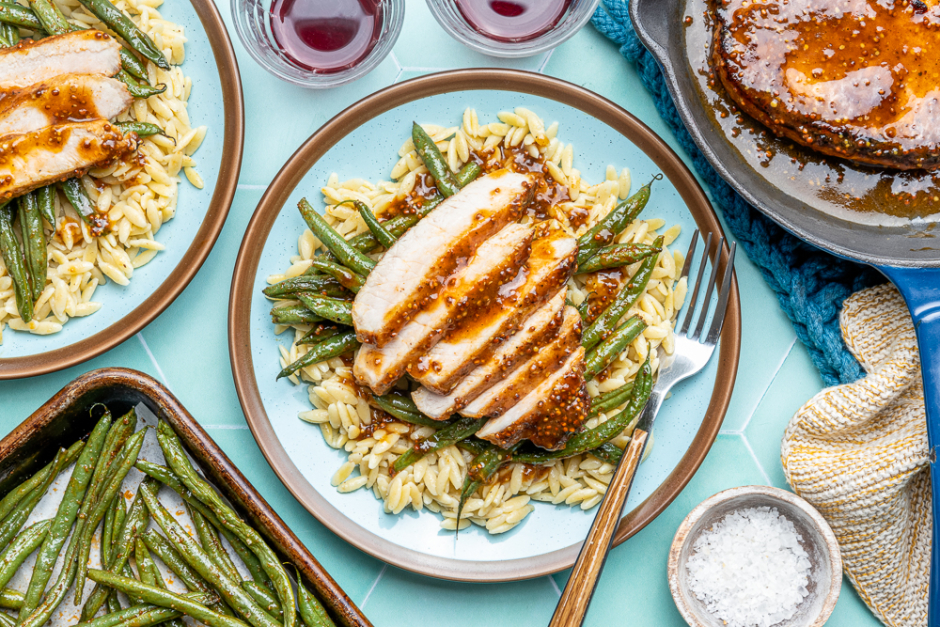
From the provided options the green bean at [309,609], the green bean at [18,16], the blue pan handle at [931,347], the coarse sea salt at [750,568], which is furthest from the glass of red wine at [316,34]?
the coarse sea salt at [750,568]

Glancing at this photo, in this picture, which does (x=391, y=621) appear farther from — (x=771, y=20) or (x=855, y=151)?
(x=771, y=20)

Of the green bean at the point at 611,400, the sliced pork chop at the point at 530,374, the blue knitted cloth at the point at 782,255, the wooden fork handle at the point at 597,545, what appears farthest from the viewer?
the blue knitted cloth at the point at 782,255

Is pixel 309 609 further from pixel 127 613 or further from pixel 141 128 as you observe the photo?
pixel 141 128

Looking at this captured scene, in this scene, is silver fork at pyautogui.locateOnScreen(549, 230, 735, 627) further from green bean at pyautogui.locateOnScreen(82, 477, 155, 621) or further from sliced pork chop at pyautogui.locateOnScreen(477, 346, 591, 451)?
green bean at pyautogui.locateOnScreen(82, 477, 155, 621)

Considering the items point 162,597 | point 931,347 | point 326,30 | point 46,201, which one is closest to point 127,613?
point 162,597

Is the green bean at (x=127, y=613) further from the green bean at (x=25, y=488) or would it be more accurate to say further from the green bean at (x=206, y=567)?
the green bean at (x=25, y=488)

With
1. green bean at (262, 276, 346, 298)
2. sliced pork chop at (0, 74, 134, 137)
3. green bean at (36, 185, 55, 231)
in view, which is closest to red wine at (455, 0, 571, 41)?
green bean at (262, 276, 346, 298)
